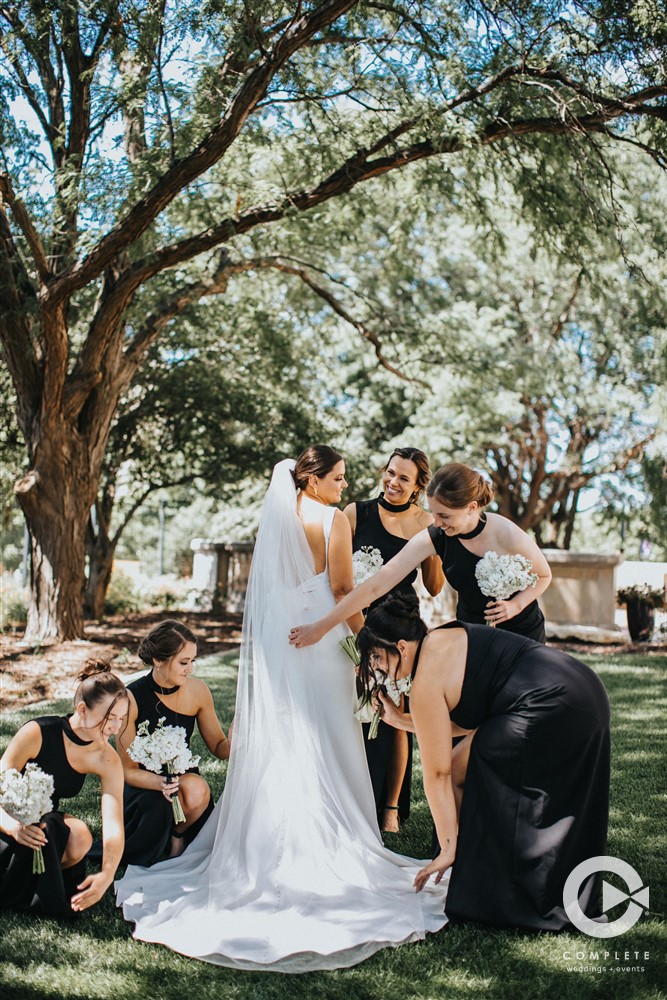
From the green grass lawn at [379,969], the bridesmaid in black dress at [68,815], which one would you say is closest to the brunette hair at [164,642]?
the bridesmaid in black dress at [68,815]

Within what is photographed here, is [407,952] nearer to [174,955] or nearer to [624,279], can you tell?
[174,955]

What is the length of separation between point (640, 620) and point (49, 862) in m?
11.0

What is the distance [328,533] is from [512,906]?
190 cm

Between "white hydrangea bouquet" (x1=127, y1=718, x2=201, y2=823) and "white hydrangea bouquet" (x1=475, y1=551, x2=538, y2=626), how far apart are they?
165 cm

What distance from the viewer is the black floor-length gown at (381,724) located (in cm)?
488

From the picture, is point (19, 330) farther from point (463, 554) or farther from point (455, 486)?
point (455, 486)

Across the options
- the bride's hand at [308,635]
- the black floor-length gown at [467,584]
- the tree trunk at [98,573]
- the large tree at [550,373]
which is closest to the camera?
the bride's hand at [308,635]

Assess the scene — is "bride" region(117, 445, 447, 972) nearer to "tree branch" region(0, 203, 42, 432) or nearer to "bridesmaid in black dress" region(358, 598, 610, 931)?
"bridesmaid in black dress" region(358, 598, 610, 931)

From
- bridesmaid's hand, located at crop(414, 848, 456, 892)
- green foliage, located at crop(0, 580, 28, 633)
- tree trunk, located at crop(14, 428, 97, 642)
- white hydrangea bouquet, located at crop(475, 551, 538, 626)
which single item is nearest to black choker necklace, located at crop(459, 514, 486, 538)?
white hydrangea bouquet, located at crop(475, 551, 538, 626)

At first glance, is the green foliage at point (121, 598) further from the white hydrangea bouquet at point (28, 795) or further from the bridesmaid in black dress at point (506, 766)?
the bridesmaid in black dress at point (506, 766)

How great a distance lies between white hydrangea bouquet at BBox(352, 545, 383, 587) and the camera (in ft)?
16.9

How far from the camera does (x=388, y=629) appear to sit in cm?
376

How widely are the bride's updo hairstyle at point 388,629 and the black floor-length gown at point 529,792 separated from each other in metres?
0.26

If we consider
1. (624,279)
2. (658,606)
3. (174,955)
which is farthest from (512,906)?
(624,279)
